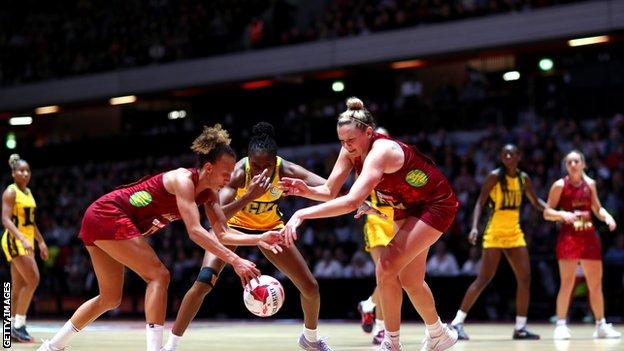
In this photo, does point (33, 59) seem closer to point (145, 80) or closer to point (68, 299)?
point (145, 80)

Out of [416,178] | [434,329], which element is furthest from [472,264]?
[416,178]

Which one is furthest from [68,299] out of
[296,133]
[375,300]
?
[375,300]

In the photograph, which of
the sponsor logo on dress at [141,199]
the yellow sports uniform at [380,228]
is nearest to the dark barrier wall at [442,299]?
the yellow sports uniform at [380,228]

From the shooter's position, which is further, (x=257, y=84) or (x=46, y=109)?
(x=46, y=109)

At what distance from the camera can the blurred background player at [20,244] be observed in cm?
1202

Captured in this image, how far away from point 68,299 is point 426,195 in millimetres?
15050

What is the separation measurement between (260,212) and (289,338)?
3361 millimetres

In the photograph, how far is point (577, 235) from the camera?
1174cm

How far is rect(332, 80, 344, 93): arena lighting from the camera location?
26.6m

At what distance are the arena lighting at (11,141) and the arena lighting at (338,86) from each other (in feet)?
34.2

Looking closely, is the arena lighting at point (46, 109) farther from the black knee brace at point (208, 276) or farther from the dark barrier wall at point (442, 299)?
the black knee brace at point (208, 276)

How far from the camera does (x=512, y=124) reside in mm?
19906

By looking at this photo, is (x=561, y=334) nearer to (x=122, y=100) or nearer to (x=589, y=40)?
(x=589, y=40)

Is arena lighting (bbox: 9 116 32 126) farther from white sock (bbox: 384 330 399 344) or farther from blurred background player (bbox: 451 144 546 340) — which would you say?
white sock (bbox: 384 330 399 344)
